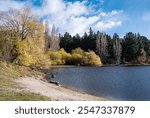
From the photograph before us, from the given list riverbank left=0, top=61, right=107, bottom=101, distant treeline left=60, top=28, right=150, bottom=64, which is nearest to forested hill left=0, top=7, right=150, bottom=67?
distant treeline left=60, top=28, right=150, bottom=64

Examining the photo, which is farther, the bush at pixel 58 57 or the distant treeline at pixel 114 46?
the distant treeline at pixel 114 46

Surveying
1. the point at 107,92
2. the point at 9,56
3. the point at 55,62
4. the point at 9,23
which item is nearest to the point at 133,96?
the point at 107,92

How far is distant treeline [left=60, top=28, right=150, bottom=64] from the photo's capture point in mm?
130750

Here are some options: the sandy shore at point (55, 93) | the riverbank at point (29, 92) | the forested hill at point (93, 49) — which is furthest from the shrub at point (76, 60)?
the sandy shore at point (55, 93)

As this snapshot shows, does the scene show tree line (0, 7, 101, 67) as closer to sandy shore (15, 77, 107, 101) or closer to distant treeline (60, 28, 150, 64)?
sandy shore (15, 77, 107, 101)

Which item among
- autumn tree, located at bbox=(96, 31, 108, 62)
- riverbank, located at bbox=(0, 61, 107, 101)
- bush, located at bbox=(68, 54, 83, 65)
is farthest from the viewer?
autumn tree, located at bbox=(96, 31, 108, 62)

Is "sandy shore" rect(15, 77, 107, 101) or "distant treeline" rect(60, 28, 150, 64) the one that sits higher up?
"distant treeline" rect(60, 28, 150, 64)

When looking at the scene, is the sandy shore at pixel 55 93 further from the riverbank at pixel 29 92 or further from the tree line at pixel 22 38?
the tree line at pixel 22 38

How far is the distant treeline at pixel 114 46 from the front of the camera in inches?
5148

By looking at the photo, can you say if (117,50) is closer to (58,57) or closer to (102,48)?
(102,48)

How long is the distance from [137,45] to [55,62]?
38247 mm

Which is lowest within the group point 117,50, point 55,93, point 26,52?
point 55,93

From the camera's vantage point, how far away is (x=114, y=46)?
431ft

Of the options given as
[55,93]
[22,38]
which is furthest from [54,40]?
[55,93]
